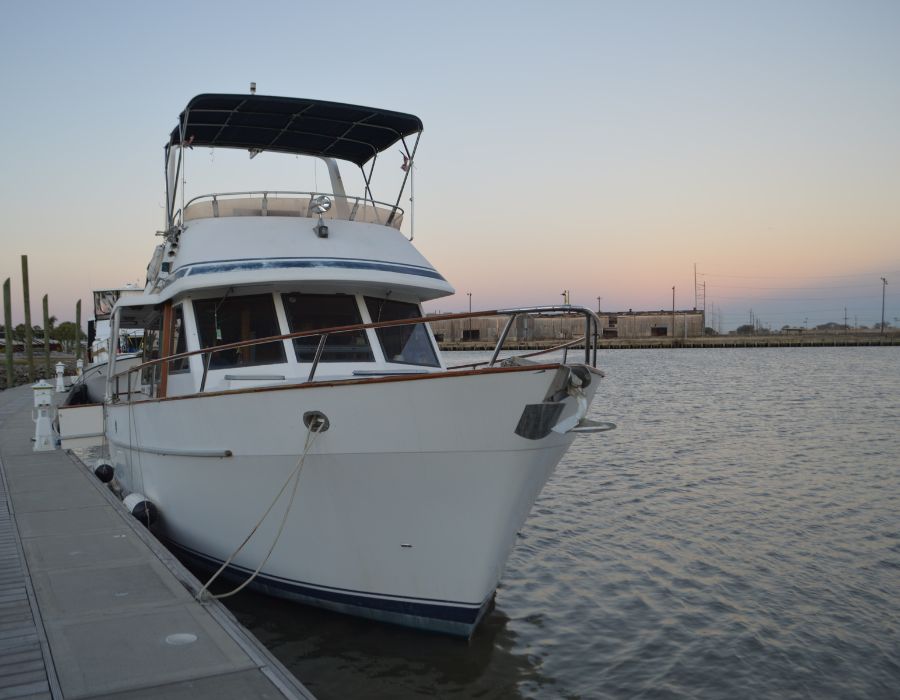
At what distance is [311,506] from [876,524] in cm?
838

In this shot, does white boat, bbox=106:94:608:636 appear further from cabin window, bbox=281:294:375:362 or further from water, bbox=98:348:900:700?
water, bbox=98:348:900:700

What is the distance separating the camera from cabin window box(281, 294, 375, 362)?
7.46 metres

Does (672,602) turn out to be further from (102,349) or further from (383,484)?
(102,349)

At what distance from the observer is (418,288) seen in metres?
7.98

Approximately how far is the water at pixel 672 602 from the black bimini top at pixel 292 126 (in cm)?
529

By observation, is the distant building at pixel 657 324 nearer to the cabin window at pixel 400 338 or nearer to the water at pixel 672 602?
the water at pixel 672 602

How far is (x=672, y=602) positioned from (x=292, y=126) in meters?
7.04

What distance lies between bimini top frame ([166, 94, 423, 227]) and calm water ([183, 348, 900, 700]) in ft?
16.5

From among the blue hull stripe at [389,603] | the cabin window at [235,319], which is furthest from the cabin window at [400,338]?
the blue hull stripe at [389,603]

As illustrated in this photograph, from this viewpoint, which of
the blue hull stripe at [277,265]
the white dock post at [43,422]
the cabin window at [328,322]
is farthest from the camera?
the white dock post at [43,422]

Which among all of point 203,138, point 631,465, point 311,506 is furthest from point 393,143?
point 631,465

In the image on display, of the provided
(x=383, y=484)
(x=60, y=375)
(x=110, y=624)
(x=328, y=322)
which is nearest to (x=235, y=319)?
(x=328, y=322)

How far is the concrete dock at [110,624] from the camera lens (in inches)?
155

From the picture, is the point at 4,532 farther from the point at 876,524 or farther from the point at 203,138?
the point at 876,524
